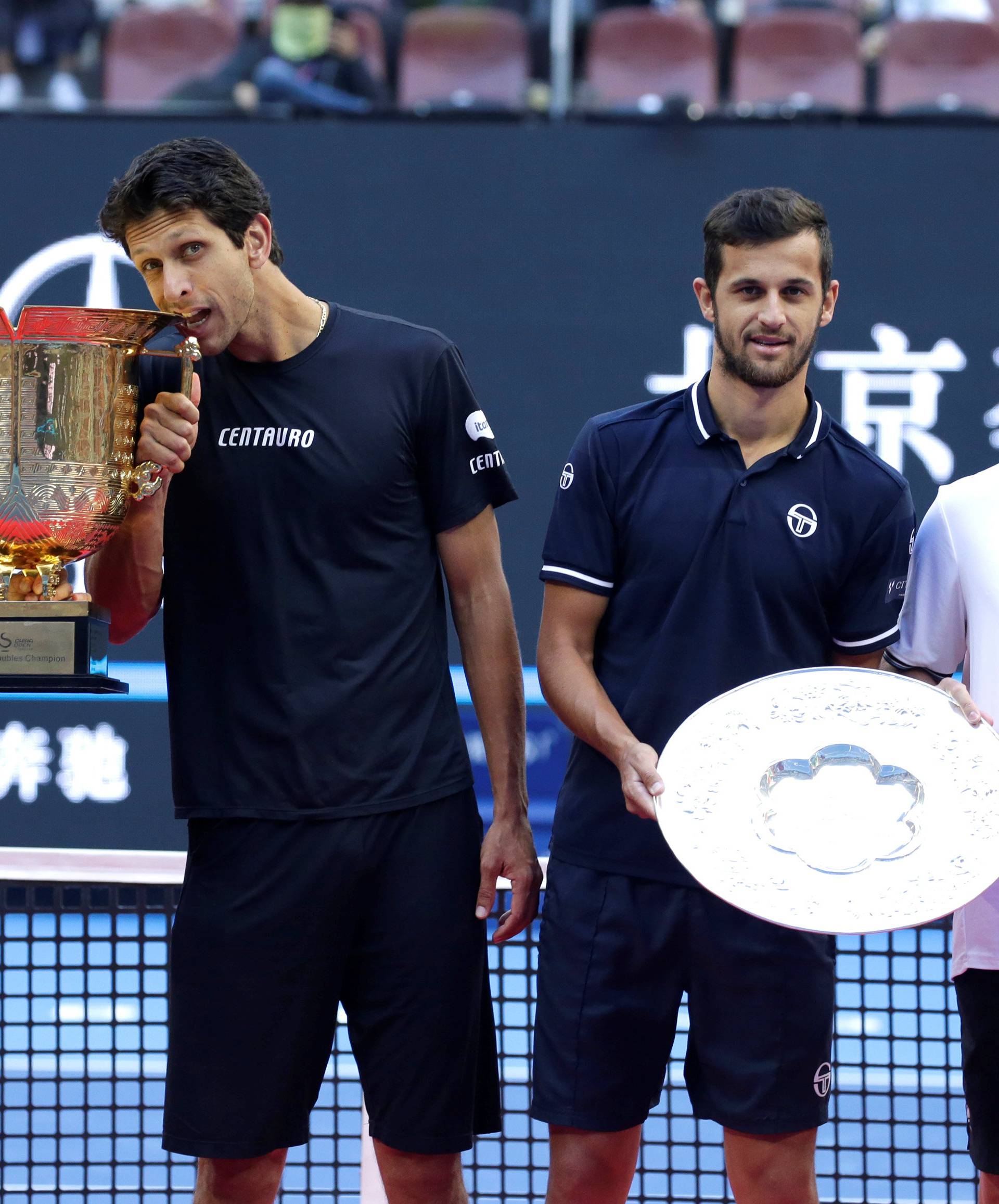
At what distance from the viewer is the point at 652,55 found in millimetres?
6004

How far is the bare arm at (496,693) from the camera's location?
2.12 meters

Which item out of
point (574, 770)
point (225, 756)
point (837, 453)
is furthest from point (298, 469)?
point (837, 453)

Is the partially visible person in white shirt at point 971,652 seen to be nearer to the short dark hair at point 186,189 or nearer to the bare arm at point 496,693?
the bare arm at point 496,693

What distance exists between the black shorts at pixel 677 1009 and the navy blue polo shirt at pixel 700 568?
60 millimetres

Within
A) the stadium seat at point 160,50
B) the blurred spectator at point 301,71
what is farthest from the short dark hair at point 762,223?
the stadium seat at point 160,50

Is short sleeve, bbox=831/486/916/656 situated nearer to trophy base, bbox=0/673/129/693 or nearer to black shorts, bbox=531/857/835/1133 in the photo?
black shorts, bbox=531/857/835/1133

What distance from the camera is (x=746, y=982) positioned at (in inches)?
80.3

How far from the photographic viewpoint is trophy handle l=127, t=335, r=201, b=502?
76.0 inches

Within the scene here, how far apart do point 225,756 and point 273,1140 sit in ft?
1.71

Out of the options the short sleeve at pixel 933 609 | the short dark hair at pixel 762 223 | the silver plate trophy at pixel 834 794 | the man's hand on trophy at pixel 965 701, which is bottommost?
the silver plate trophy at pixel 834 794

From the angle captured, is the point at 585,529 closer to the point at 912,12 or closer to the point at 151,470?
the point at 151,470

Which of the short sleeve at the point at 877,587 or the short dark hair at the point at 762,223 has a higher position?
the short dark hair at the point at 762,223

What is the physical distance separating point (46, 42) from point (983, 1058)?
5.50 metres

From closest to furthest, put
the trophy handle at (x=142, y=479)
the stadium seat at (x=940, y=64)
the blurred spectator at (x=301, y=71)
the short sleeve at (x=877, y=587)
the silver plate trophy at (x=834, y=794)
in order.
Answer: the silver plate trophy at (x=834, y=794) → the trophy handle at (x=142, y=479) → the short sleeve at (x=877, y=587) → the blurred spectator at (x=301, y=71) → the stadium seat at (x=940, y=64)
